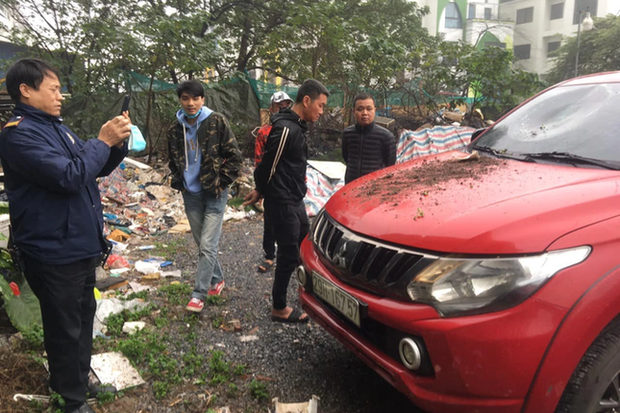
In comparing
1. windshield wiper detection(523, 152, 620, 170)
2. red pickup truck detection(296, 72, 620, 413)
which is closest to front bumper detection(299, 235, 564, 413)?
red pickup truck detection(296, 72, 620, 413)

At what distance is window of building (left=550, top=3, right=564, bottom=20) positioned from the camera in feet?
151

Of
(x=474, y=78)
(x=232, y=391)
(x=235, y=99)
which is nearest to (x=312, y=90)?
(x=232, y=391)

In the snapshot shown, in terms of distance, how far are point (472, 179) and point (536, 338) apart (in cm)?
96

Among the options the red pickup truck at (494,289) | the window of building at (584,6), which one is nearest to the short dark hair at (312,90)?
the red pickup truck at (494,289)

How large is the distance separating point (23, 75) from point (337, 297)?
6.10ft

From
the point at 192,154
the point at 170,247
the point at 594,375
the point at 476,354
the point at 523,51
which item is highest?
A: the point at 523,51

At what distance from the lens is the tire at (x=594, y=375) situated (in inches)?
66.9

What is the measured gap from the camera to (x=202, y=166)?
360 centimetres

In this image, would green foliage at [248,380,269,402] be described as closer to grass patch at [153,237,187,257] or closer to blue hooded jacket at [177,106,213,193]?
blue hooded jacket at [177,106,213,193]

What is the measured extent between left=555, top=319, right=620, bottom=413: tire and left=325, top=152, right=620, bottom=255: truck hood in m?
0.47

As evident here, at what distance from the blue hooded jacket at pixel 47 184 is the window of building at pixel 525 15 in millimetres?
56842

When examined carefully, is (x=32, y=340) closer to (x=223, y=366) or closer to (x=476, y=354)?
(x=223, y=366)

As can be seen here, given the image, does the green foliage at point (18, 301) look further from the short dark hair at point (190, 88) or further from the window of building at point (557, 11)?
the window of building at point (557, 11)

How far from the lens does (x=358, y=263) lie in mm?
2113
